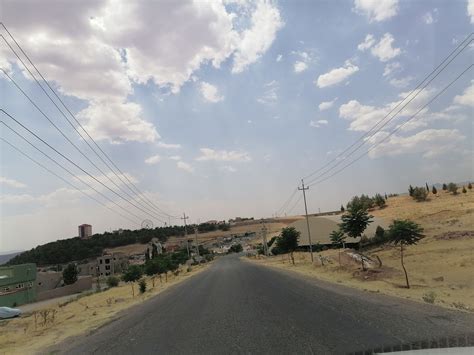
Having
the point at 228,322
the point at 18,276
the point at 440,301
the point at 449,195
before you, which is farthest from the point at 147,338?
the point at 449,195

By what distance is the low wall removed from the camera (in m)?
86.4

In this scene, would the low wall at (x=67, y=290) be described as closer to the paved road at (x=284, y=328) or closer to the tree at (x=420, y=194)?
the tree at (x=420, y=194)

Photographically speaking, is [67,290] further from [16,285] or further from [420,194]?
[420,194]

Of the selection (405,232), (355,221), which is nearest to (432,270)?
(405,232)

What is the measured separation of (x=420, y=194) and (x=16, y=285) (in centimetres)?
8494

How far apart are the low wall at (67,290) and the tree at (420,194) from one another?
76858 mm

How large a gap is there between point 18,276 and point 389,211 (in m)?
76.9

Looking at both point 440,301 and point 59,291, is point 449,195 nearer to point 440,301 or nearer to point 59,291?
point 59,291

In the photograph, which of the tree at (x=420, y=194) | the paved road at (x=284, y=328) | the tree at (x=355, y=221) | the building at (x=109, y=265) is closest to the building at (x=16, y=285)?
the tree at (x=355, y=221)

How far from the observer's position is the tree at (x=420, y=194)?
10644 cm

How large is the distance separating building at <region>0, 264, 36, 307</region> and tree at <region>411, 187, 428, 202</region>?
270 ft

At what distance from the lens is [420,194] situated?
107 meters

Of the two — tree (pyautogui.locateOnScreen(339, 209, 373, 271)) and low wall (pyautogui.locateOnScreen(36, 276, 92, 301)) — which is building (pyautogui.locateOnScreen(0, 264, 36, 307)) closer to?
low wall (pyautogui.locateOnScreen(36, 276, 92, 301))

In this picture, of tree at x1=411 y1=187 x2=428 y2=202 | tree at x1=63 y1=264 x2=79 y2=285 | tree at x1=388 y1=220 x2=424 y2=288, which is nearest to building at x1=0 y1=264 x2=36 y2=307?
tree at x1=63 y1=264 x2=79 y2=285
